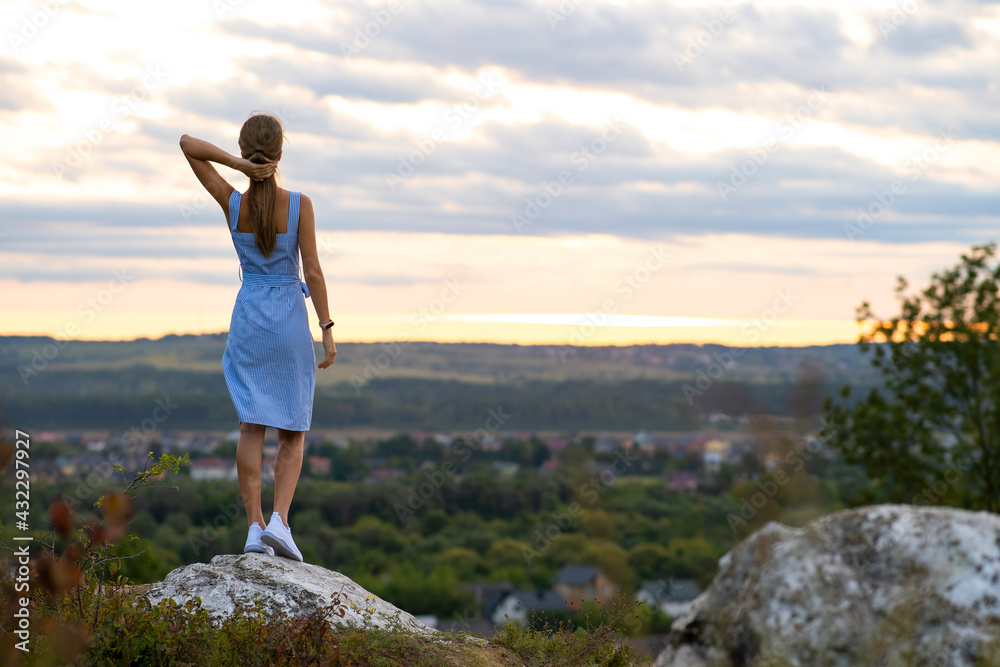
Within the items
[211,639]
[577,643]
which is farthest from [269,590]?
[577,643]

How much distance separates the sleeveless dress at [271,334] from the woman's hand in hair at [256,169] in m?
0.24

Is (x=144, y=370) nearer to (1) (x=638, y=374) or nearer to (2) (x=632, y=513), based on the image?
(1) (x=638, y=374)

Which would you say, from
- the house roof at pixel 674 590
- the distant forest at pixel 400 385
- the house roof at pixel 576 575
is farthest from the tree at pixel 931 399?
the distant forest at pixel 400 385

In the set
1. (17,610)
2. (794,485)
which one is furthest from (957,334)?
(17,610)

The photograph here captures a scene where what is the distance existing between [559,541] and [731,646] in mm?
47131

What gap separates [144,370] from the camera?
7794 centimetres

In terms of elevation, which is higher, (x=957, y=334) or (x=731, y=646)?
(x=957, y=334)

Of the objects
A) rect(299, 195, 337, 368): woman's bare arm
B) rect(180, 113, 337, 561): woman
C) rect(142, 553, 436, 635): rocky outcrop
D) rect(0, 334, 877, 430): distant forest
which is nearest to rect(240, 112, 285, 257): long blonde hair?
rect(180, 113, 337, 561): woman

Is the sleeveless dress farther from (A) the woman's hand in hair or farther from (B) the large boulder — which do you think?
(B) the large boulder

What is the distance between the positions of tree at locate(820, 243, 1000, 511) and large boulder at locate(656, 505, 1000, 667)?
1356 cm

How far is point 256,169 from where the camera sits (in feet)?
18.1

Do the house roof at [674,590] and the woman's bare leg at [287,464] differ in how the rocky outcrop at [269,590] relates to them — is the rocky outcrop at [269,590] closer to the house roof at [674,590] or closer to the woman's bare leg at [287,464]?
the woman's bare leg at [287,464]

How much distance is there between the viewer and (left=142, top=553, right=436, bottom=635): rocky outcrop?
5418 mm

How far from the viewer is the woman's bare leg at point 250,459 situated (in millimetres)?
5809
